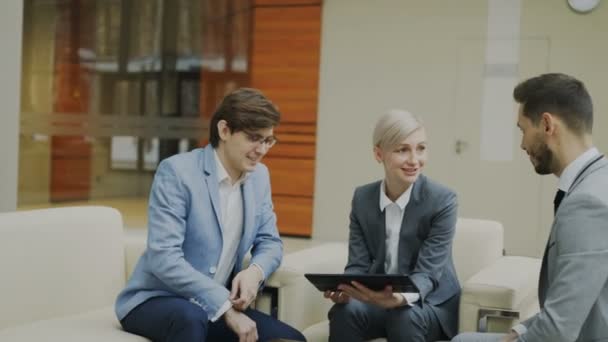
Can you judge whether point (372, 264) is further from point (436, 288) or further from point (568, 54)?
point (568, 54)

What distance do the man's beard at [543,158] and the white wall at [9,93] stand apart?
127 inches

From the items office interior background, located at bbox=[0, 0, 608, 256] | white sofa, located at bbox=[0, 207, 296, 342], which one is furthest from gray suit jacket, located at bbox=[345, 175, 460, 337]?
office interior background, located at bbox=[0, 0, 608, 256]

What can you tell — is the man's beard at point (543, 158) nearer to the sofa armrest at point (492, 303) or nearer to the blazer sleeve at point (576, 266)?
the blazer sleeve at point (576, 266)

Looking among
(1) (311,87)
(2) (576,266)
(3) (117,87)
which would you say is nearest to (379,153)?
(2) (576,266)

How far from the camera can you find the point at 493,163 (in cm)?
961

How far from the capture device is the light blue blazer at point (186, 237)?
3023 mm

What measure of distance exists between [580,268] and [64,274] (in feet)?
7.39

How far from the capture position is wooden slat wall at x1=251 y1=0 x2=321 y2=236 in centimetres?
1043

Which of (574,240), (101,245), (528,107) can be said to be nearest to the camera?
(574,240)

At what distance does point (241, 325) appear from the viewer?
9.84 feet

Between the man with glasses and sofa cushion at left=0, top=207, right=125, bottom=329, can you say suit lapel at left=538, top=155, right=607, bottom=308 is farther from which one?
sofa cushion at left=0, top=207, right=125, bottom=329

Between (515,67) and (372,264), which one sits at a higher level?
(515,67)

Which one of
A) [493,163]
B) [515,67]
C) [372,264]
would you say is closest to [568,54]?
[515,67]

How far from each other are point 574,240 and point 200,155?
1.61 m
